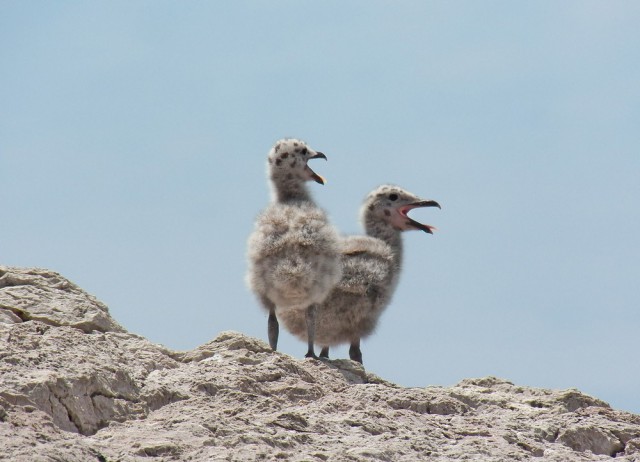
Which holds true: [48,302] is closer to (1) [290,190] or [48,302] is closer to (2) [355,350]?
(1) [290,190]

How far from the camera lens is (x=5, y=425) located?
575 centimetres

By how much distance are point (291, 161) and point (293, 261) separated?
1739 mm

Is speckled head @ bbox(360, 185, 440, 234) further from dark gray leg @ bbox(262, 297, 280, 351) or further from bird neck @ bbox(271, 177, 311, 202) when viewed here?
dark gray leg @ bbox(262, 297, 280, 351)

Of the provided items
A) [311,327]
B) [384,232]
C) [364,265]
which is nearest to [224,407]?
[311,327]

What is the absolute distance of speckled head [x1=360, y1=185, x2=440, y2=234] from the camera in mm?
12492

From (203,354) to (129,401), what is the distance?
1.32 metres

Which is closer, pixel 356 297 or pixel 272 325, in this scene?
pixel 272 325

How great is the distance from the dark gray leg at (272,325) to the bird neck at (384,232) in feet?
8.18

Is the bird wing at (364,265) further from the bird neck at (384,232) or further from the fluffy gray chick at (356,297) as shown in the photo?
the bird neck at (384,232)

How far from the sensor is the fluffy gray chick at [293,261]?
384 inches

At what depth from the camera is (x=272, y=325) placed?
10047 mm

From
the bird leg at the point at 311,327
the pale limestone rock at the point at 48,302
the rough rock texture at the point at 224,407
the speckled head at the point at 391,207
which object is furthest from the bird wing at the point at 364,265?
the pale limestone rock at the point at 48,302

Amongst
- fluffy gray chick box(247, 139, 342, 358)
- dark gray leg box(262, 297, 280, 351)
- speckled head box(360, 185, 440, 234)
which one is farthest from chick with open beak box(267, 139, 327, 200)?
dark gray leg box(262, 297, 280, 351)

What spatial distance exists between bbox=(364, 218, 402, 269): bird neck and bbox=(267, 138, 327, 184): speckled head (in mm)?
1321
